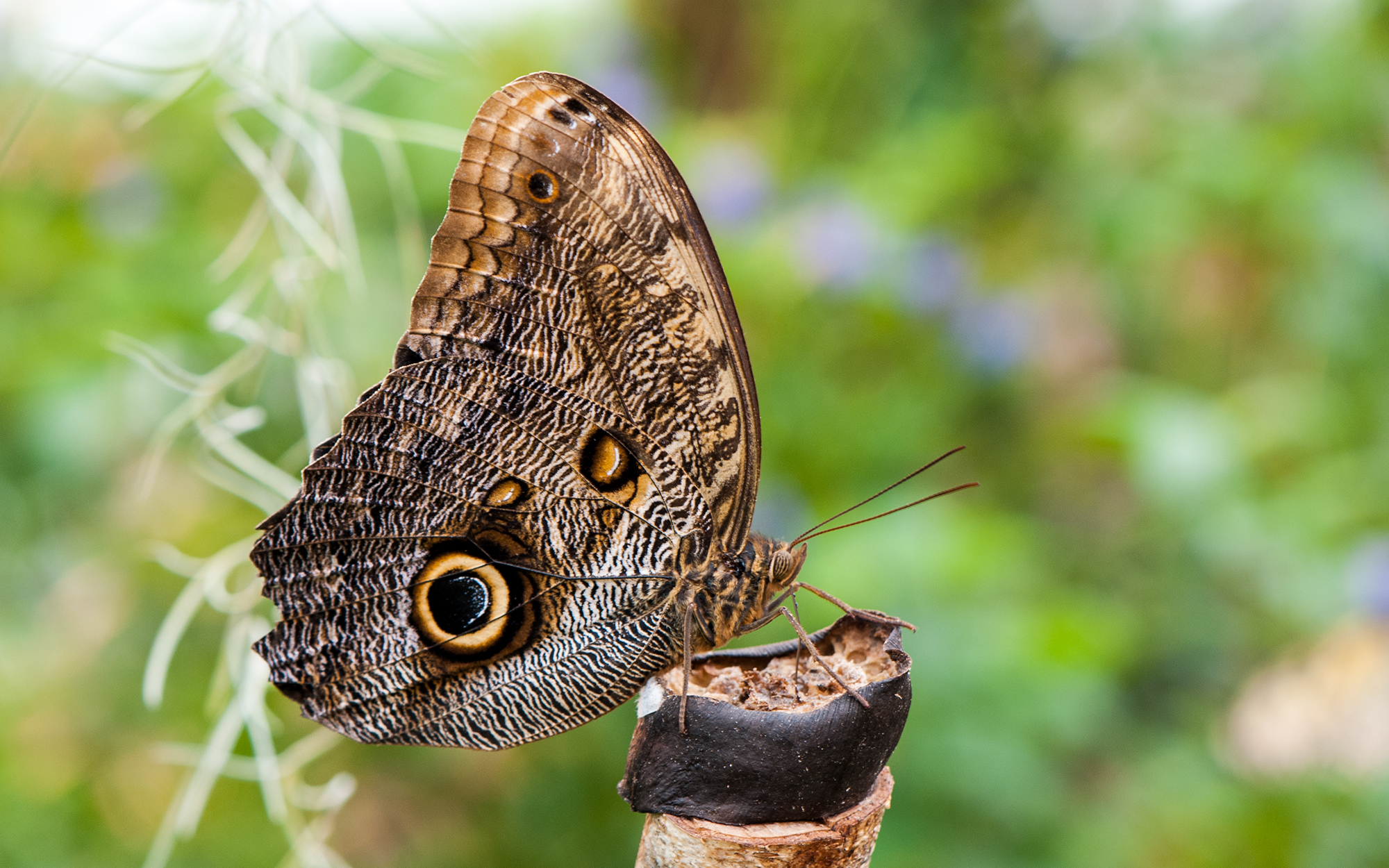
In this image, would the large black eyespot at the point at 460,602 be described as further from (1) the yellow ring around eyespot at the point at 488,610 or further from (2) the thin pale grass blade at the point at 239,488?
(2) the thin pale grass blade at the point at 239,488

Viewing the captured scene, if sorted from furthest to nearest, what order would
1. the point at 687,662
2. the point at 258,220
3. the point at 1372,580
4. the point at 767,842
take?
1. the point at 1372,580
2. the point at 258,220
3. the point at 687,662
4. the point at 767,842

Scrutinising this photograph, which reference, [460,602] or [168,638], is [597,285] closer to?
[460,602]

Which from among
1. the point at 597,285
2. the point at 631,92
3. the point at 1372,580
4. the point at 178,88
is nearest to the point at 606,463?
the point at 597,285

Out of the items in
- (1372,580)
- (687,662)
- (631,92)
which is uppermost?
(631,92)

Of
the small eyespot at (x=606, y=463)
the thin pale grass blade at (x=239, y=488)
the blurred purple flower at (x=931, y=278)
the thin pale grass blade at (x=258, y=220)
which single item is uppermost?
the blurred purple flower at (x=931, y=278)

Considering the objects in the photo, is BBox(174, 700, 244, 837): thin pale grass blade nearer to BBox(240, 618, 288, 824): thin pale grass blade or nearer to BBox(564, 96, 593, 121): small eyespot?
BBox(240, 618, 288, 824): thin pale grass blade

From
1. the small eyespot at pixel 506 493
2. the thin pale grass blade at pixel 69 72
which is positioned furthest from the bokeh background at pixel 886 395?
the small eyespot at pixel 506 493

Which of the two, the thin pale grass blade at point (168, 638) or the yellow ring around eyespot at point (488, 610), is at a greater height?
the yellow ring around eyespot at point (488, 610)

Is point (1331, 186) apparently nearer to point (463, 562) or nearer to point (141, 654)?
point (463, 562)

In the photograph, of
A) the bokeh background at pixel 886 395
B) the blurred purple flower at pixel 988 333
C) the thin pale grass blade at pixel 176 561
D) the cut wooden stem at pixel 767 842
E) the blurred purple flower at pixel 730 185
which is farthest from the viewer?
the blurred purple flower at pixel 988 333
